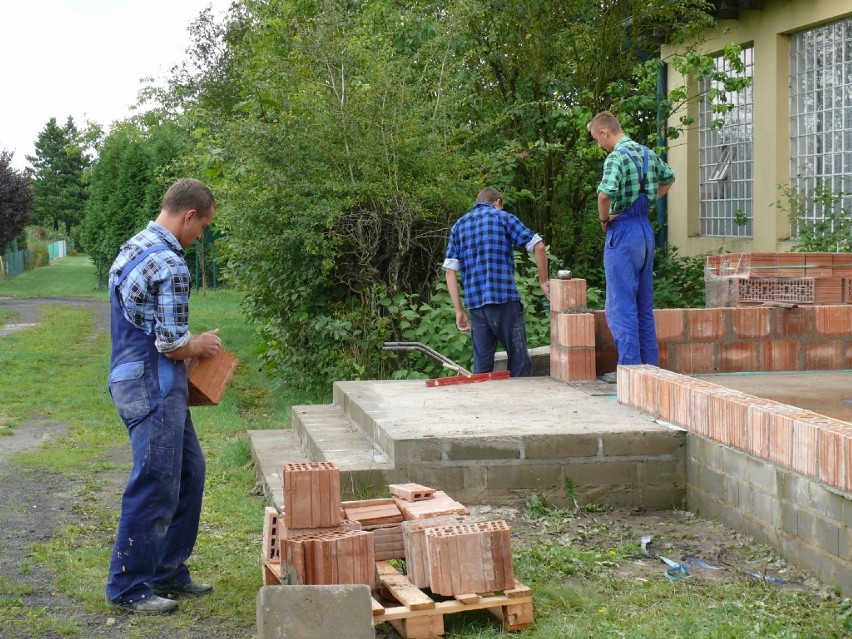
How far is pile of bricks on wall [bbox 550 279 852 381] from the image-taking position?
7.93 meters

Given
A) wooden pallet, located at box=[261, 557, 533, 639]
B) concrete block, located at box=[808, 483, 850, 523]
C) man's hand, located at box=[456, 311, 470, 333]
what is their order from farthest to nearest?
man's hand, located at box=[456, 311, 470, 333]
concrete block, located at box=[808, 483, 850, 523]
wooden pallet, located at box=[261, 557, 533, 639]

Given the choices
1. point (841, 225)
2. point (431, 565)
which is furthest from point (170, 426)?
point (841, 225)

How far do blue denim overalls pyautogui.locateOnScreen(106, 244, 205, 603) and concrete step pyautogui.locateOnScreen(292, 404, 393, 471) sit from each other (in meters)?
1.42

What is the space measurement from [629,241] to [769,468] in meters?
2.56

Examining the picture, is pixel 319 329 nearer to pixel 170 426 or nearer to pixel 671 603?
pixel 170 426

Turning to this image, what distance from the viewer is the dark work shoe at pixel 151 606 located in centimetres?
487

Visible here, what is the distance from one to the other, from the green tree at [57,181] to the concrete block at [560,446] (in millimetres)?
89179

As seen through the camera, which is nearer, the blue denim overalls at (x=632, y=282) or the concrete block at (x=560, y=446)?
the concrete block at (x=560, y=446)

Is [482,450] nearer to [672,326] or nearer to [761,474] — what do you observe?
[761,474]

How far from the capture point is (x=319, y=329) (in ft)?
34.1

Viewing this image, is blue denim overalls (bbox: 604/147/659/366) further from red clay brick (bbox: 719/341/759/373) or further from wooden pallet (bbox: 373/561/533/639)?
wooden pallet (bbox: 373/561/533/639)

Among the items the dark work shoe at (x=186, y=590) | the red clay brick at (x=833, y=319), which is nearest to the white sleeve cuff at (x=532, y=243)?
the red clay brick at (x=833, y=319)

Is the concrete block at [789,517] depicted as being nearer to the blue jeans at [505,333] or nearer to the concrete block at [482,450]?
the concrete block at [482,450]

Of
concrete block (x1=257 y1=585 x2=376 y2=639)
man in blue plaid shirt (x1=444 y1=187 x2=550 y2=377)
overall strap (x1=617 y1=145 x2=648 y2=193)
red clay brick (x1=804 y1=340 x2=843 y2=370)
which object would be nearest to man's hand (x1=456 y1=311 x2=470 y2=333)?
man in blue plaid shirt (x1=444 y1=187 x2=550 y2=377)
